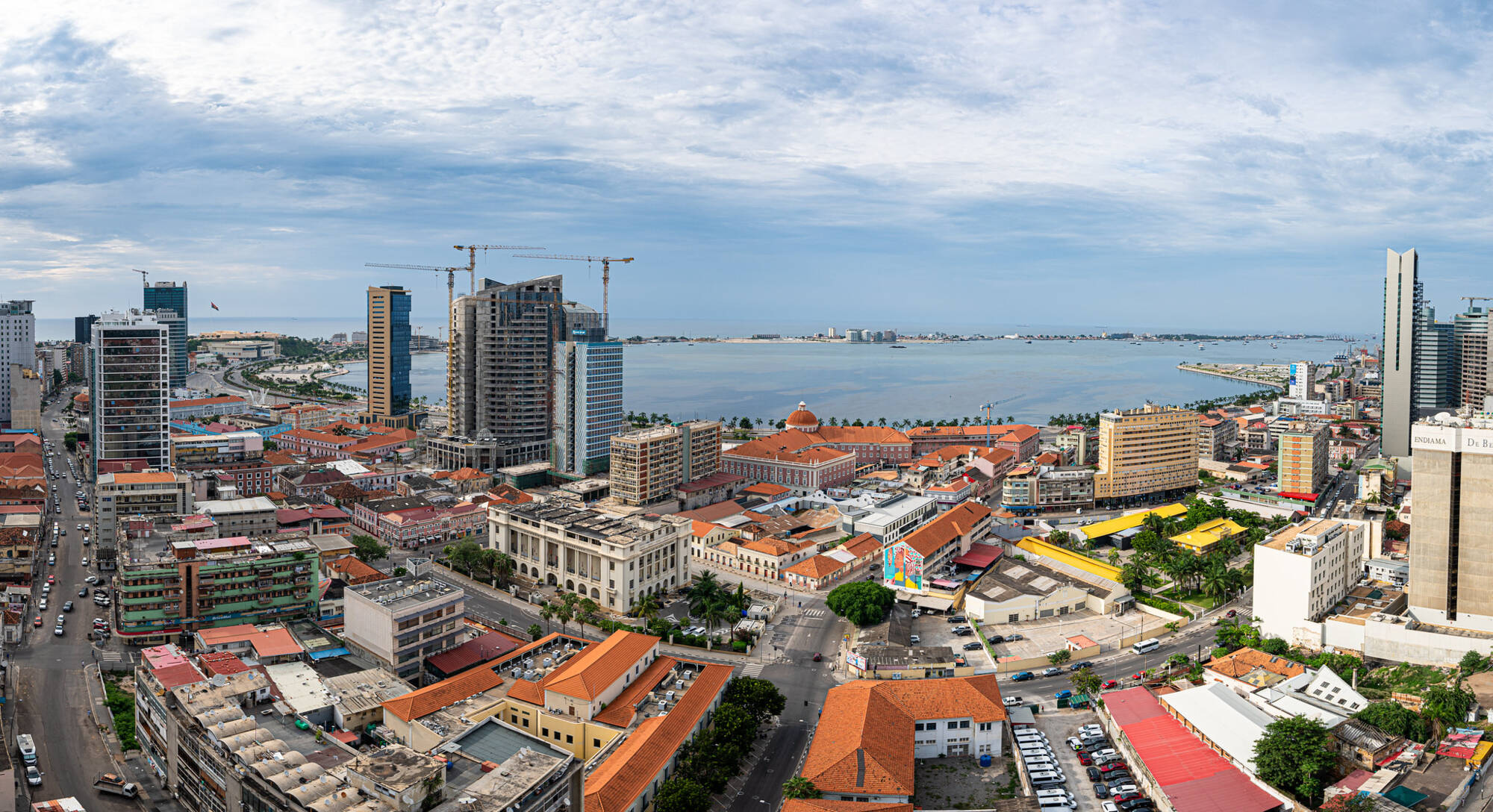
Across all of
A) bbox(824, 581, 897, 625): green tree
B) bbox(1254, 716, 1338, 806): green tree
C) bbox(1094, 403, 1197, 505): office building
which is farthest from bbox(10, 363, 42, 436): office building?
bbox(1254, 716, 1338, 806): green tree

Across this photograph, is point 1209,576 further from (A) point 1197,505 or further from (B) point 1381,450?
(B) point 1381,450

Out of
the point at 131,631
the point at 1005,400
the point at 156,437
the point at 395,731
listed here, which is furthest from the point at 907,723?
the point at 1005,400

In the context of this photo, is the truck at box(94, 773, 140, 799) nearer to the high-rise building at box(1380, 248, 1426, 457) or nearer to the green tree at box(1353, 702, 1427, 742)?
the green tree at box(1353, 702, 1427, 742)

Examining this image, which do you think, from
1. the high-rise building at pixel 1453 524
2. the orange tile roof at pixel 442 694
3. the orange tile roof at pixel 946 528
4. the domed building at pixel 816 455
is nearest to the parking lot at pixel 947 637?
the orange tile roof at pixel 946 528

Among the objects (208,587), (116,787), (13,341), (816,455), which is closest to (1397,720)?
(116,787)

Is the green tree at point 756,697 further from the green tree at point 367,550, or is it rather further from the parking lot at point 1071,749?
the green tree at point 367,550
